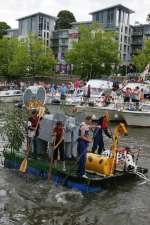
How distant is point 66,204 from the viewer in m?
13.0

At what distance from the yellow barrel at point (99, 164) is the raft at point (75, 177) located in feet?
0.64

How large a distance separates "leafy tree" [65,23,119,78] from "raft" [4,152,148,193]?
5278 centimetres

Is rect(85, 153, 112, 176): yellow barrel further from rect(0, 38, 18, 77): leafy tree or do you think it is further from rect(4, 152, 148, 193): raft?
rect(0, 38, 18, 77): leafy tree

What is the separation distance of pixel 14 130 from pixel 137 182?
15.0ft

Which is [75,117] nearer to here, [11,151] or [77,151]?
[77,151]

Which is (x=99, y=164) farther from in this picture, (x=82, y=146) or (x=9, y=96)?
(x=9, y=96)

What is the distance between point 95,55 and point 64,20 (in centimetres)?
6510

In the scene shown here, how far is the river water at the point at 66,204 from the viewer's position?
11.9m

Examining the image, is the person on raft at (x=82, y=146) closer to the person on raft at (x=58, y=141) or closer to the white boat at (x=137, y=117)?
the person on raft at (x=58, y=141)

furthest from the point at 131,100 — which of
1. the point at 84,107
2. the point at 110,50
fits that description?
Result: the point at 110,50

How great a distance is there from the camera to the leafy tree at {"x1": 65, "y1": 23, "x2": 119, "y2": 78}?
223 feet

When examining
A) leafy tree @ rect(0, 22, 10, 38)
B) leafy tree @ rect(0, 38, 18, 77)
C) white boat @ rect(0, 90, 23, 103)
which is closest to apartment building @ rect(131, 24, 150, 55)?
leafy tree @ rect(0, 22, 10, 38)

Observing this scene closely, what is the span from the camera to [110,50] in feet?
224

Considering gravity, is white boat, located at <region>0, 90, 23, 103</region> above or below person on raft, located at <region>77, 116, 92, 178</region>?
below
